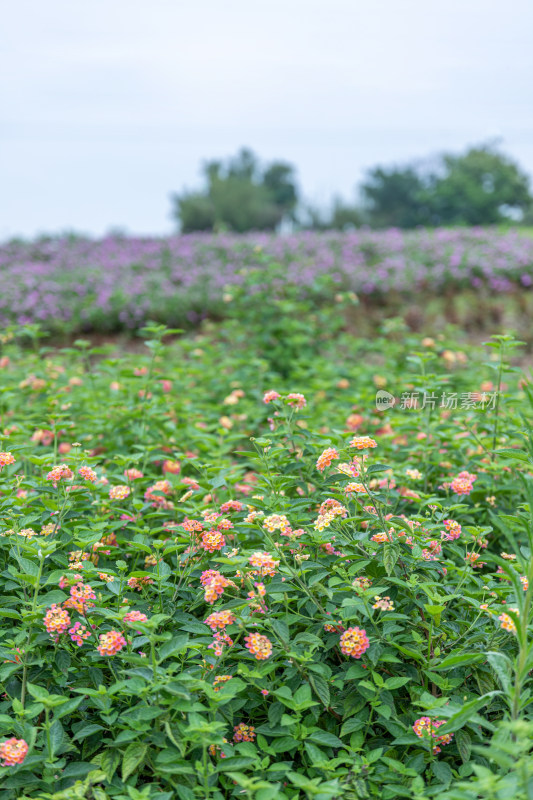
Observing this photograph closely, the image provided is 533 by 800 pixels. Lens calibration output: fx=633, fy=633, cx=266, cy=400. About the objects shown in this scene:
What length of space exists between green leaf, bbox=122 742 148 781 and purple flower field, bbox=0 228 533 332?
4.56 metres

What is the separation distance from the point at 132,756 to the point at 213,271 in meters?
7.70

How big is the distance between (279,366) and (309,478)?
126 inches

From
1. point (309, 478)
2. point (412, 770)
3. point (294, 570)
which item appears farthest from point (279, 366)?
point (412, 770)

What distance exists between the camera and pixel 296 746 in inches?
57.2

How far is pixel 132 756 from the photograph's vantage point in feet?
4.56

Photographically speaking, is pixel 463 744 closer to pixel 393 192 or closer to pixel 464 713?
pixel 464 713

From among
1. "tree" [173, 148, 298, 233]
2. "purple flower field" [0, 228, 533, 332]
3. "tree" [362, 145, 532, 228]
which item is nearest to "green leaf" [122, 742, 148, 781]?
"purple flower field" [0, 228, 533, 332]

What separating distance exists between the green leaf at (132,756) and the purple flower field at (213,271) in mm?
4562

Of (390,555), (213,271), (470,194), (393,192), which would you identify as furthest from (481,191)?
(390,555)

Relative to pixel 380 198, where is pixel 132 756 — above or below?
below

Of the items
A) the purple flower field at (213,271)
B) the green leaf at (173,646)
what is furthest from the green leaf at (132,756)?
the purple flower field at (213,271)

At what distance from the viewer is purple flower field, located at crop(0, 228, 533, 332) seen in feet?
25.3

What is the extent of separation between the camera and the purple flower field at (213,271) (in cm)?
771

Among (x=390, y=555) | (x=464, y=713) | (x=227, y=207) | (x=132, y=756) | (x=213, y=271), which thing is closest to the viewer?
(x=464, y=713)
